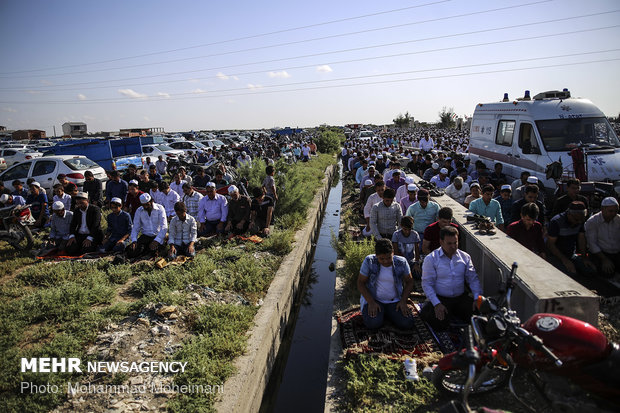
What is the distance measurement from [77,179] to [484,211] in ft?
40.7

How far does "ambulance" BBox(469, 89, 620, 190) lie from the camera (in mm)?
8016

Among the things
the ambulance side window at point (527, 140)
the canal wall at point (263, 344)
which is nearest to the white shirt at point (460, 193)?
the ambulance side window at point (527, 140)

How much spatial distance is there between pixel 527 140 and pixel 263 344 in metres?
8.78

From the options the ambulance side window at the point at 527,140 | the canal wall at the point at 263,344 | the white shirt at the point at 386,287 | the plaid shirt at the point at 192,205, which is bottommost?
the canal wall at the point at 263,344

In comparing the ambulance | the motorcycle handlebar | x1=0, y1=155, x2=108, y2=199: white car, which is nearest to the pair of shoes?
the motorcycle handlebar

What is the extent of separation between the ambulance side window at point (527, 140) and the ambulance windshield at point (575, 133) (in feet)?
0.68

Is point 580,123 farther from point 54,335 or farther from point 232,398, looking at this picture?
point 54,335

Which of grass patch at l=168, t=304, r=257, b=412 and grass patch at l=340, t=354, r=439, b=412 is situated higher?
grass patch at l=168, t=304, r=257, b=412

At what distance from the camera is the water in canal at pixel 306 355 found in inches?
188

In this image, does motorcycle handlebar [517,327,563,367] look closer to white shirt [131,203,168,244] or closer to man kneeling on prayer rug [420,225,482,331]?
man kneeling on prayer rug [420,225,482,331]

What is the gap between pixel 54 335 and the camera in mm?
4469

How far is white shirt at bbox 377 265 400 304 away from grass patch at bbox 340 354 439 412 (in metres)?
0.86

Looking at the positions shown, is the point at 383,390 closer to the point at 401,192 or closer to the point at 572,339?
the point at 572,339

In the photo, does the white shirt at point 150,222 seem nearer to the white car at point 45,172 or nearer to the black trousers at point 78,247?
Result: the black trousers at point 78,247
